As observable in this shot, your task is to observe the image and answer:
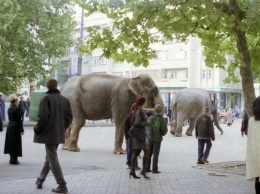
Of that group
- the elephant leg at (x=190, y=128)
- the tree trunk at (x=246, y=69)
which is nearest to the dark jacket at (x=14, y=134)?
the tree trunk at (x=246, y=69)

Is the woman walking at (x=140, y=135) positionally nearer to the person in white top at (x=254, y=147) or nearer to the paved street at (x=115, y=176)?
the paved street at (x=115, y=176)

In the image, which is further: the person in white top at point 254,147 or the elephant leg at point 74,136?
the elephant leg at point 74,136

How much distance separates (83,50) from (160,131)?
2.46m

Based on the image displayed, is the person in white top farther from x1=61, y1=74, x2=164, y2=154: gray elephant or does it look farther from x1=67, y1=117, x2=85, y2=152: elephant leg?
x1=67, y1=117, x2=85, y2=152: elephant leg

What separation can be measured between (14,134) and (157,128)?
3745mm

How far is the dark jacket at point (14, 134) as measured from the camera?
535 inches

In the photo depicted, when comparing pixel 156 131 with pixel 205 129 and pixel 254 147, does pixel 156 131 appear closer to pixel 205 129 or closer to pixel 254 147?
pixel 205 129

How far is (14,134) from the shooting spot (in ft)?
45.1

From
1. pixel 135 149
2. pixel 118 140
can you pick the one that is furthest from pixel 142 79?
pixel 135 149

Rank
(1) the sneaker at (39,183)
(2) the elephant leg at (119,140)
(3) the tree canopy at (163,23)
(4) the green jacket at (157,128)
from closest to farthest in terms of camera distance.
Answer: (1) the sneaker at (39,183) < (3) the tree canopy at (163,23) < (4) the green jacket at (157,128) < (2) the elephant leg at (119,140)

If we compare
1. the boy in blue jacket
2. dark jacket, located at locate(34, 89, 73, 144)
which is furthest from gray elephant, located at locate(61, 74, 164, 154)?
dark jacket, located at locate(34, 89, 73, 144)

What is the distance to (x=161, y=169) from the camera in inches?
514

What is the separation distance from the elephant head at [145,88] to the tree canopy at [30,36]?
15.0 meters

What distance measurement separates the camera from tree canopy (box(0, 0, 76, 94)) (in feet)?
103
